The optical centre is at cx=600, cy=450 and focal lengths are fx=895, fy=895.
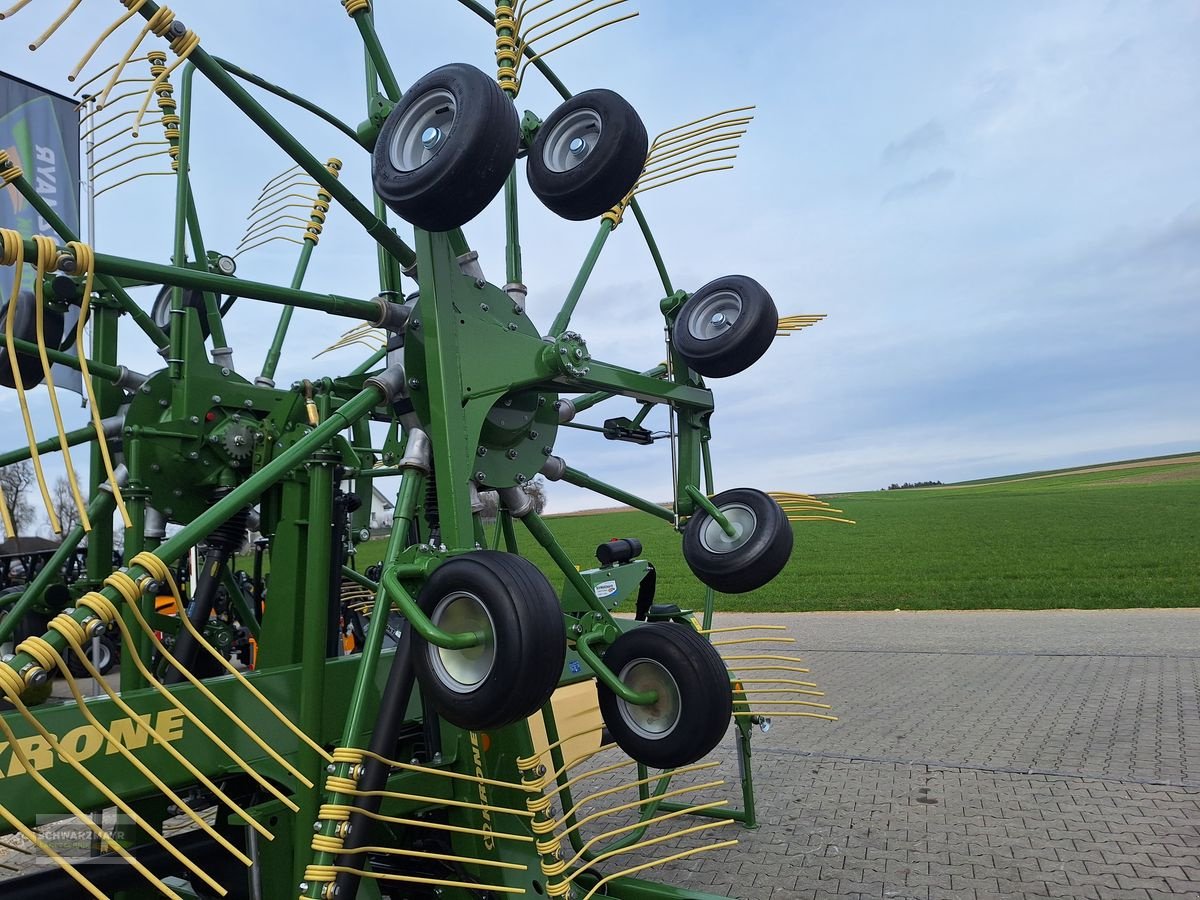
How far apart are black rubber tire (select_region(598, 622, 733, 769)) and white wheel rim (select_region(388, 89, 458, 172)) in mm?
1800

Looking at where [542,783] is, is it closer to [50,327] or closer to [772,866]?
[772,866]

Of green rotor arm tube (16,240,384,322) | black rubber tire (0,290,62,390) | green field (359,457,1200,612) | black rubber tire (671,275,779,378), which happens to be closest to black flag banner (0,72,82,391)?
green field (359,457,1200,612)

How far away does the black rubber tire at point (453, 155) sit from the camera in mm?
2457

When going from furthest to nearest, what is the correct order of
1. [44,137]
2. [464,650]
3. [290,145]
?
Result: [44,137]
[290,145]
[464,650]

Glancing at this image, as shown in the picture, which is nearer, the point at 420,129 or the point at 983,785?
the point at 420,129

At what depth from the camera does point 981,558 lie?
73.1 feet

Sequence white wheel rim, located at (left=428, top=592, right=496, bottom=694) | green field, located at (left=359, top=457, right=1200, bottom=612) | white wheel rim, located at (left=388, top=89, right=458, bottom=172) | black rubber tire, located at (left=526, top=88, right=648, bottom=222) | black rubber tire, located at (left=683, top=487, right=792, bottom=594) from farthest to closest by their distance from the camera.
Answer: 1. green field, located at (left=359, top=457, right=1200, bottom=612)
2. black rubber tire, located at (left=683, top=487, right=792, bottom=594)
3. black rubber tire, located at (left=526, top=88, right=648, bottom=222)
4. white wheel rim, located at (left=388, top=89, right=458, bottom=172)
5. white wheel rim, located at (left=428, top=592, right=496, bottom=694)

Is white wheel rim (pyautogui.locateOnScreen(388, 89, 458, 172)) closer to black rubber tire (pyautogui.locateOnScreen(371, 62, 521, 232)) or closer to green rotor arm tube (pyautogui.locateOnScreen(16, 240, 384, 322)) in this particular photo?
black rubber tire (pyautogui.locateOnScreen(371, 62, 521, 232))

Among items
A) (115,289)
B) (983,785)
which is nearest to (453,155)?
(115,289)

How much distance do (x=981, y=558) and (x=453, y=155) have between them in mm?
22442

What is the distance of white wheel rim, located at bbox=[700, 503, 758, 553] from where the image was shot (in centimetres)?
402

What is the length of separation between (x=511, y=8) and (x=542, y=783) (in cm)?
269

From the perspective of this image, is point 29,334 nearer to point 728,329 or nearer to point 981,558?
point 728,329

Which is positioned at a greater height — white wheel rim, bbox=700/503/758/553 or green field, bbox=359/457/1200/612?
white wheel rim, bbox=700/503/758/553
